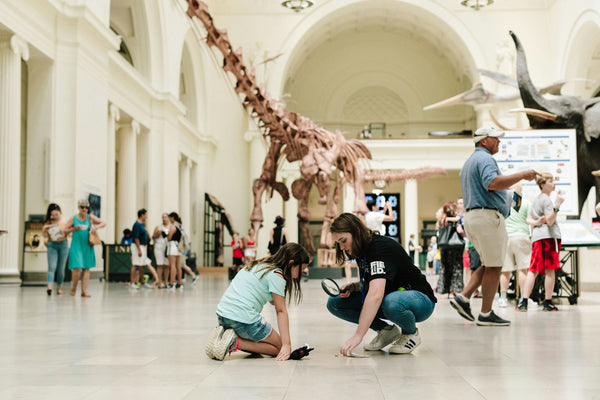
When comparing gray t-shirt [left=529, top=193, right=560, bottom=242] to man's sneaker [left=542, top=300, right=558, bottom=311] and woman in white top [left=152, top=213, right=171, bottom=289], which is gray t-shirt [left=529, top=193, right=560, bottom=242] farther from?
woman in white top [left=152, top=213, right=171, bottom=289]

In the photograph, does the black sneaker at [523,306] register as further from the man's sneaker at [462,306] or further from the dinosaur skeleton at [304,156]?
the dinosaur skeleton at [304,156]

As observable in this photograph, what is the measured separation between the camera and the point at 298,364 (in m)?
3.94

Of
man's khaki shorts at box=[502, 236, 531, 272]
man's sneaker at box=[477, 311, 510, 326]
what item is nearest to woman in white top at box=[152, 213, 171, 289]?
man's khaki shorts at box=[502, 236, 531, 272]

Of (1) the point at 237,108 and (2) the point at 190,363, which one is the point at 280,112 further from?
(1) the point at 237,108

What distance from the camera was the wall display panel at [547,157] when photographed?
30.5ft

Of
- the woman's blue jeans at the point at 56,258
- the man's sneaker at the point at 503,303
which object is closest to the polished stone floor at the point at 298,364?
the man's sneaker at the point at 503,303

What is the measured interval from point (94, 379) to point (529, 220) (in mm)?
5827

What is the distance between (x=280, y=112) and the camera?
1453 centimetres

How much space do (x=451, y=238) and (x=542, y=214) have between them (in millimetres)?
2195

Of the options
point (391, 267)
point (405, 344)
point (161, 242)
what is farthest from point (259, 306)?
point (161, 242)

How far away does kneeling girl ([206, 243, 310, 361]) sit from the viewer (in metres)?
4.09

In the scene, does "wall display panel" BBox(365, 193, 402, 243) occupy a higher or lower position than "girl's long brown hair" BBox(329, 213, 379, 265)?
higher

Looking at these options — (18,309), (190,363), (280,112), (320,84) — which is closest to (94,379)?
(190,363)

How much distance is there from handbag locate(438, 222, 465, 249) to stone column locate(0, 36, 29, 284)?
25.8 feet
